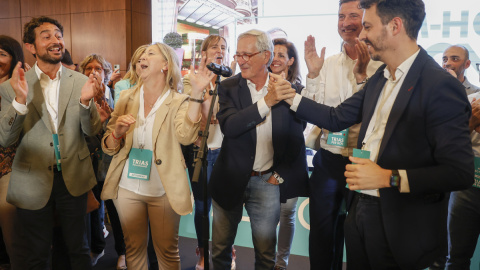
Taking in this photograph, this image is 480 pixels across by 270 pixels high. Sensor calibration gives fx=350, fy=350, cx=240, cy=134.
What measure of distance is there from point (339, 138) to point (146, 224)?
1.42m

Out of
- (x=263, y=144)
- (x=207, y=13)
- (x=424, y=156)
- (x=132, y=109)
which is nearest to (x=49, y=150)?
(x=132, y=109)

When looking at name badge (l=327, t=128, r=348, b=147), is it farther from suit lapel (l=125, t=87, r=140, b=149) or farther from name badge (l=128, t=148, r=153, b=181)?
suit lapel (l=125, t=87, r=140, b=149)

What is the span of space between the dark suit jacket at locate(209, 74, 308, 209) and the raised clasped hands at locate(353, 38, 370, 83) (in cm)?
48

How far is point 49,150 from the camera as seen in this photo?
7.65ft

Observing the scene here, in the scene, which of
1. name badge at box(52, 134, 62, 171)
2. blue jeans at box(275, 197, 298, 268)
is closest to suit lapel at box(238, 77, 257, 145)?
blue jeans at box(275, 197, 298, 268)

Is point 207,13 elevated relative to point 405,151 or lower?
elevated

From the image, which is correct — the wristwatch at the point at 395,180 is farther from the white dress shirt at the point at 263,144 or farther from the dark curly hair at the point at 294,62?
the dark curly hair at the point at 294,62

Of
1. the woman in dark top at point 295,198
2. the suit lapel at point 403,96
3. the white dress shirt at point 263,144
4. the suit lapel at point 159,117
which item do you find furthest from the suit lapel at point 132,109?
the suit lapel at point 403,96

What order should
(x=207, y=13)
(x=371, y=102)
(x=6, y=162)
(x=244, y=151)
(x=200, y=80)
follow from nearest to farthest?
1. (x=371, y=102)
2. (x=200, y=80)
3. (x=244, y=151)
4. (x=6, y=162)
5. (x=207, y=13)

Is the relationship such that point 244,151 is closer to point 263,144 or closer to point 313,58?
point 263,144

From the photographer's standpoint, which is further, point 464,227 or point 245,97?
point 464,227

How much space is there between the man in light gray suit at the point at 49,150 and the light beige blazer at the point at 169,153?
0.79ft

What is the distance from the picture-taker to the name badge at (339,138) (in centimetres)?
229

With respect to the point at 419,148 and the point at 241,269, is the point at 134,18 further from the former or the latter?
the point at 419,148
